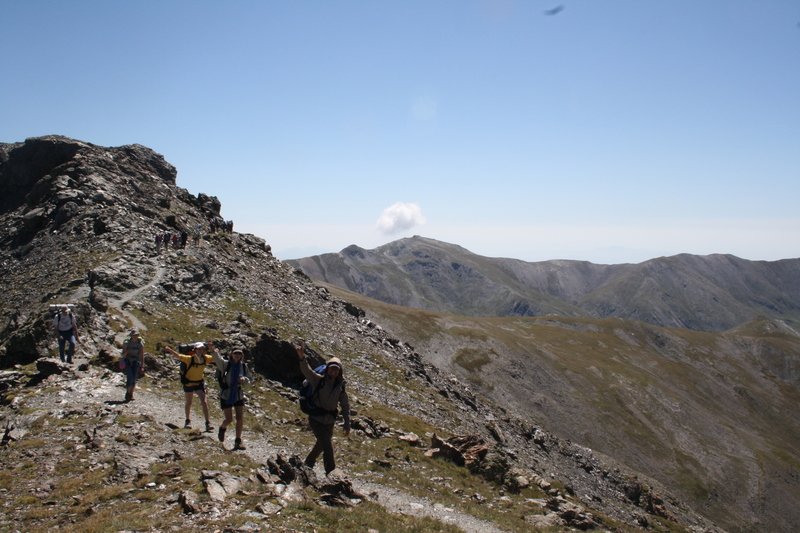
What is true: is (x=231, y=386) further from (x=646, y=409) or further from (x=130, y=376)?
(x=646, y=409)

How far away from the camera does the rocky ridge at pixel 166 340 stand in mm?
18406

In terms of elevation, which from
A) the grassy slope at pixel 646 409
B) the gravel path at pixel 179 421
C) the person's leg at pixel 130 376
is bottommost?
the grassy slope at pixel 646 409

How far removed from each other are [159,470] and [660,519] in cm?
5466

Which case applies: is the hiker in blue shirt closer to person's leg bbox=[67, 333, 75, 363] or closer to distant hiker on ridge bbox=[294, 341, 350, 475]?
distant hiker on ridge bbox=[294, 341, 350, 475]

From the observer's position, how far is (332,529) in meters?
13.8

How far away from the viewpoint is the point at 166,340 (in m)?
34.2

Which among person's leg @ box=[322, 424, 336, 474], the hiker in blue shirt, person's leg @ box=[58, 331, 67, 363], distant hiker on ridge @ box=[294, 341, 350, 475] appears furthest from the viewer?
person's leg @ box=[58, 331, 67, 363]

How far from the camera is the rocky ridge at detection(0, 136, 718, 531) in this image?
18.4 meters

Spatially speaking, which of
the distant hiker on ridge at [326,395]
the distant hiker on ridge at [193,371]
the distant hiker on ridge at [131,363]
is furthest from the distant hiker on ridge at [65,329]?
the distant hiker on ridge at [326,395]

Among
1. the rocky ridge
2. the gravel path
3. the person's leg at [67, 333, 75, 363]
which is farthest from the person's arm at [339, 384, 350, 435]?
the person's leg at [67, 333, 75, 363]

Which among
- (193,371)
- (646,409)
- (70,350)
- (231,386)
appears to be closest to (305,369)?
(231,386)

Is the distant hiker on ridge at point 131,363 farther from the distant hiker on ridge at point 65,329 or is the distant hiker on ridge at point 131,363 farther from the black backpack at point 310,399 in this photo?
the black backpack at point 310,399

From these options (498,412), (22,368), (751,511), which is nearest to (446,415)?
(498,412)

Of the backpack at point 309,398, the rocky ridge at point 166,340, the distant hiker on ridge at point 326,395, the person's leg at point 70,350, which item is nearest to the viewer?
the distant hiker on ridge at point 326,395
